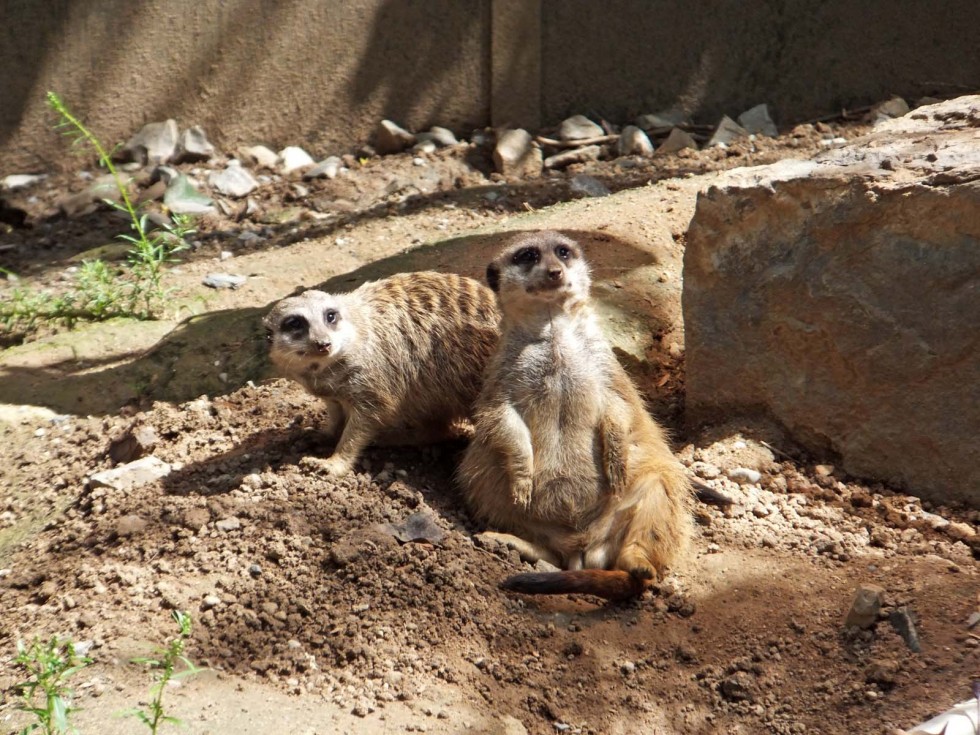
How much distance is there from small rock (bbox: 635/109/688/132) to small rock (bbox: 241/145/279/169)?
217 centimetres

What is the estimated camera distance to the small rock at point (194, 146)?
6074mm

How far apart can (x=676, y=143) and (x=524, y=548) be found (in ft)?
11.9

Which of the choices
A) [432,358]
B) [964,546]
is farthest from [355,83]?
[964,546]

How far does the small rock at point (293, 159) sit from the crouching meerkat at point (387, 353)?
105 inches

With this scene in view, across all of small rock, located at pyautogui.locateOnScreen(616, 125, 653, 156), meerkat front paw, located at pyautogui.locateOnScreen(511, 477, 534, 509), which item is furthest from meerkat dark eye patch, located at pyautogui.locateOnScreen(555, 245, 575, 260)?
small rock, located at pyautogui.locateOnScreen(616, 125, 653, 156)

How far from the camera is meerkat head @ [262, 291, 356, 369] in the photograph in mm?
3383

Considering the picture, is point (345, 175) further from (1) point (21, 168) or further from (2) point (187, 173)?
(1) point (21, 168)

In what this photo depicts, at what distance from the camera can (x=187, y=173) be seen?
6.02 meters

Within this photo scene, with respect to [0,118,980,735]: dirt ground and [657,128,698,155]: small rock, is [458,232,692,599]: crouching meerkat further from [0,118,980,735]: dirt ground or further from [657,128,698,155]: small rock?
[657,128,698,155]: small rock

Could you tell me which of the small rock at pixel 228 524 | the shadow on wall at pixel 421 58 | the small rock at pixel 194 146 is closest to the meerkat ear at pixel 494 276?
the small rock at pixel 228 524

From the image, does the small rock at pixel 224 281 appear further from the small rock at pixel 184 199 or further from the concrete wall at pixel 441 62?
the concrete wall at pixel 441 62

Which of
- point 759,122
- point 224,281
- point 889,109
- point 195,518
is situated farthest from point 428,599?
point 889,109

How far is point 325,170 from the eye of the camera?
6.10 meters

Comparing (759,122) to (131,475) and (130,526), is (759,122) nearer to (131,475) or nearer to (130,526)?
(131,475)
